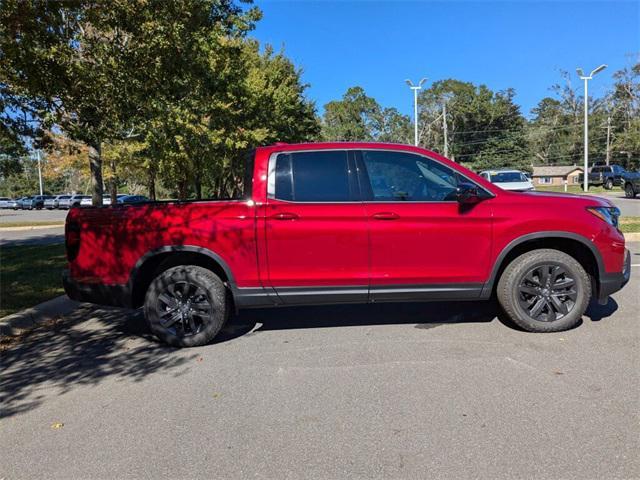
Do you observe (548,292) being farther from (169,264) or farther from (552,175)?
(552,175)

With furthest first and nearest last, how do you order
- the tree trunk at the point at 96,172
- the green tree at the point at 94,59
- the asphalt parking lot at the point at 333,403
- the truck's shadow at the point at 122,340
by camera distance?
the tree trunk at the point at 96,172
the green tree at the point at 94,59
the truck's shadow at the point at 122,340
the asphalt parking lot at the point at 333,403

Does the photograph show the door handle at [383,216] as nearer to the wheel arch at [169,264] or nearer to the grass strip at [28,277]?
the wheel arch at [169,264]

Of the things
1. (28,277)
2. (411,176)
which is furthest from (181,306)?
(28,277)

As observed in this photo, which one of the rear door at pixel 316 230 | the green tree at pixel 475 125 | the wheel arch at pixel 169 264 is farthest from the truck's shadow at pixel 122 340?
the green tree at pixel 475 125

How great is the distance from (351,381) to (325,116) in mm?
88162

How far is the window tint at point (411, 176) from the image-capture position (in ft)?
16.2

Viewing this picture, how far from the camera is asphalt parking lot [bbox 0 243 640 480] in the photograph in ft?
9.47

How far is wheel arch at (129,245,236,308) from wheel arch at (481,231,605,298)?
2.62m

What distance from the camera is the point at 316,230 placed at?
476 cm

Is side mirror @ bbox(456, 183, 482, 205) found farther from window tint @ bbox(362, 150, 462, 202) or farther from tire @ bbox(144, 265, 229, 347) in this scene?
tire @ bbox(144, 265, 229, 347)

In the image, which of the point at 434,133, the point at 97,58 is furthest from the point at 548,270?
the point at 434,133

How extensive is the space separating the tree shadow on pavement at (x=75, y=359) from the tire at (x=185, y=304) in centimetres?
17

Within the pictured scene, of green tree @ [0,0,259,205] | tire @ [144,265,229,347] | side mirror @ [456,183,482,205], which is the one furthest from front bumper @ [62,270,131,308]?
side mirror @ [456,183,482,205]

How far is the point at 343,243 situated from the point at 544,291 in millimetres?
2095
